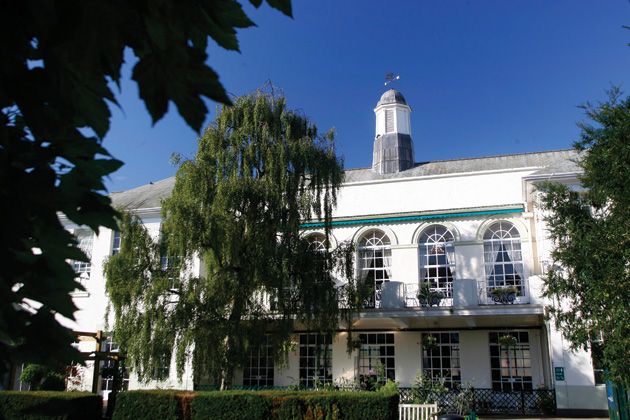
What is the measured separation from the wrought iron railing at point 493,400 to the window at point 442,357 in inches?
52.0

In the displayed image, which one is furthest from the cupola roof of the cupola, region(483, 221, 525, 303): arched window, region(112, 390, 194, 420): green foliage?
region(112, 390, 194, 420): green foliage

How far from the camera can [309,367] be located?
2120 centimetres

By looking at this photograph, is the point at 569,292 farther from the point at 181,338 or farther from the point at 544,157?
the point at 544,157

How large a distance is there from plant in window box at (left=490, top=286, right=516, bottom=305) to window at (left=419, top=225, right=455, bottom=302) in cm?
191

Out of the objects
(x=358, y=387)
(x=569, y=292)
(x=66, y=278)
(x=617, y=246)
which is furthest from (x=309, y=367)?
(x=66, y=278)

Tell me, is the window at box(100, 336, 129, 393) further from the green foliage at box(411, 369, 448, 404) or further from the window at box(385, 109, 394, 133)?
the window at box(385, 109, 394, 133)

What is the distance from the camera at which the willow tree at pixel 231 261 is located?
44.6 ft

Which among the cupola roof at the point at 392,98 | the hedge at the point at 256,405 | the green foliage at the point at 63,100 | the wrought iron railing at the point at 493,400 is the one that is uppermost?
the cupola roof at the point at 392,98

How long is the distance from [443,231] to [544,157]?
5794mm

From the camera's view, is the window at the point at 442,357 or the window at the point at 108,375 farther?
the window at the point at 108,375

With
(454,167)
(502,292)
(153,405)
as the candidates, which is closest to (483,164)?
(454,167)

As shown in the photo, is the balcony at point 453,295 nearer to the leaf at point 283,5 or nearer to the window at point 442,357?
the window at point 442,357

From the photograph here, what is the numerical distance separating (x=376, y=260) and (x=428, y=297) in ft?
10.4

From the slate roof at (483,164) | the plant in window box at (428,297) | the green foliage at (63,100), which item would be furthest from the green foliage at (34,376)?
the green foliage at (63,100)
